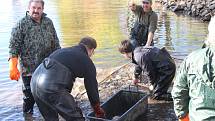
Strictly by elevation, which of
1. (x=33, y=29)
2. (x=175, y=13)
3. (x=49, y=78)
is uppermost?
(x=33, y=29)

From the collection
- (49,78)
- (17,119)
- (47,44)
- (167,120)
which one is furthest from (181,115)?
(17,119)

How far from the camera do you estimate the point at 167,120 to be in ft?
22.1

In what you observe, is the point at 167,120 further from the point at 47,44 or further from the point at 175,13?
the point at 175,13

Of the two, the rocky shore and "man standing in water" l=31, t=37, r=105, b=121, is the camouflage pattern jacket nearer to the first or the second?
"man standing in water" l=31, t=37, r=105, b=121

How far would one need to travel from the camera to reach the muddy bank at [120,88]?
6.94 m

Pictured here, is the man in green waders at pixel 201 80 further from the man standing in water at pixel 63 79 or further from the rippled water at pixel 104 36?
the rippled water at pixel 104 36

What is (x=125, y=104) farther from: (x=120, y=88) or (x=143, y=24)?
(x=143, y=24)

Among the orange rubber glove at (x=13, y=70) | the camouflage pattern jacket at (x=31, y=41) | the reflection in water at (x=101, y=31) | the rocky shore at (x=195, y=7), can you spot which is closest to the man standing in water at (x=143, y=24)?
the camouflage pattern jacket at (x=31, y=41)

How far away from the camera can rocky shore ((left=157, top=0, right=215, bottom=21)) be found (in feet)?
75.7

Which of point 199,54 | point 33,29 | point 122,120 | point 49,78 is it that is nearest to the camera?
point 199,54

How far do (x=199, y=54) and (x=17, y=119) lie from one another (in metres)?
5.10

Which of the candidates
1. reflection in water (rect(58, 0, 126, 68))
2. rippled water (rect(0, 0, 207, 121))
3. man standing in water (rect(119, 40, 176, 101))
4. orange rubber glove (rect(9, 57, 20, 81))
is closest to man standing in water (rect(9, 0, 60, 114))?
orange rubber glove (rect(9, 57, 20, 81))

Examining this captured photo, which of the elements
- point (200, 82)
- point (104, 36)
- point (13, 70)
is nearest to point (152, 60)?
point (13, 70)

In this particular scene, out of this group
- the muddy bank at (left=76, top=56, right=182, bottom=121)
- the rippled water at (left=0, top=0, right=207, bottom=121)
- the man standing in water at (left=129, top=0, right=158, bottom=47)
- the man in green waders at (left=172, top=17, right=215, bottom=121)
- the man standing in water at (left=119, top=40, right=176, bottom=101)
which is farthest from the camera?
the rippled water at (left=0, top=0, right=207, bottom=121)
